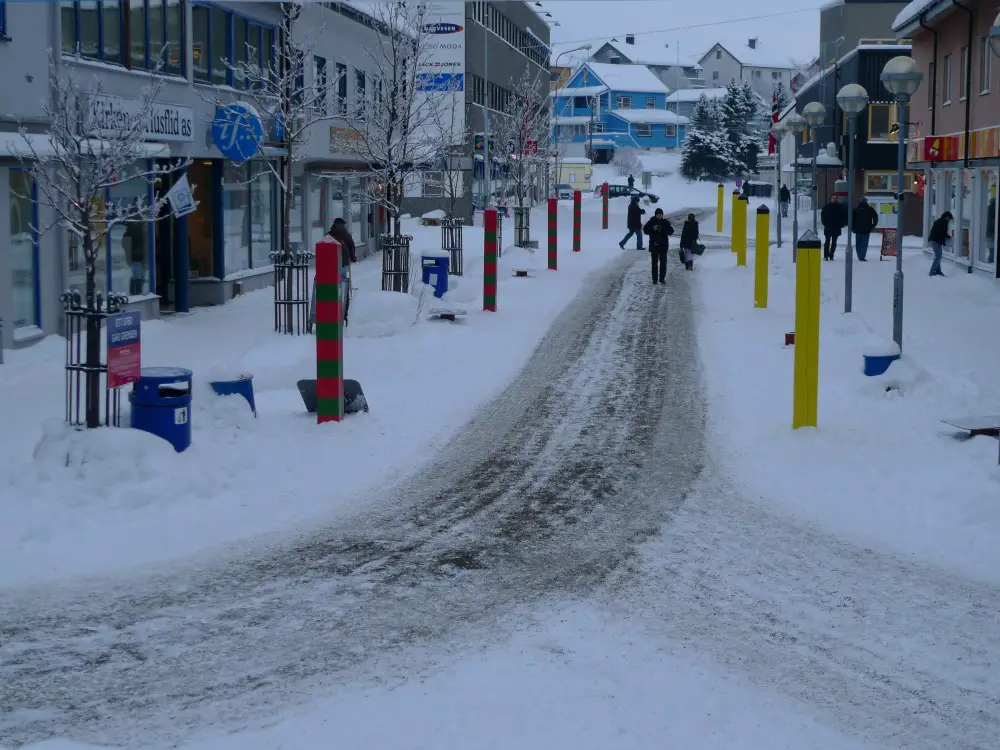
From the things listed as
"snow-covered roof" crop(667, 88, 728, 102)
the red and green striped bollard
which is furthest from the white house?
the red and green striped bollard

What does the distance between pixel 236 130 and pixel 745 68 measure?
14350cm

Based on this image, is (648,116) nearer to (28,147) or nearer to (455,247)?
(455,247)

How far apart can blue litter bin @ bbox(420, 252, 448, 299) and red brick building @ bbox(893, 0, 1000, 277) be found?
10800 mm

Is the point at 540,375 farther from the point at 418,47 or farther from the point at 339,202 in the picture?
the point at 339,202

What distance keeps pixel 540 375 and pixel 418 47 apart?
14377mm

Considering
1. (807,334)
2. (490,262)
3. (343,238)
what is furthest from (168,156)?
(807,334)

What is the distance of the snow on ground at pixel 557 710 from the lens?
5180mm

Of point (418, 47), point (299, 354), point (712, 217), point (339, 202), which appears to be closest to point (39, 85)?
point (299, 354)

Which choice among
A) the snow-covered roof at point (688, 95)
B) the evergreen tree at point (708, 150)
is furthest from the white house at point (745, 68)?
the evergreen tree at point (708, 150)

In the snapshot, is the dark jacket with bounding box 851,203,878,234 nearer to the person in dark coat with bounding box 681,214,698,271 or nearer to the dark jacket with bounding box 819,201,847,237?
the dark jacket with bounding box 819,201,847,237

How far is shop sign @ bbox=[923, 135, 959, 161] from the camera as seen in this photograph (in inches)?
1156

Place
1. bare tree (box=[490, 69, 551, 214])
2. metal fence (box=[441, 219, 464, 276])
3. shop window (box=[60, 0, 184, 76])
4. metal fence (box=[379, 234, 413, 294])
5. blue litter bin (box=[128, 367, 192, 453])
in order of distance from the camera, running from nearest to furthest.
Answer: blue litter bin (box=[128, 367, 192, 453])
shop window (box=[60, 0, 184, 76])
metal fence (box=[379, 234, 413, 294])
metal fence (box=[441, 219, 464, 276])
bare tree (box=[490, 69, 551, 214])

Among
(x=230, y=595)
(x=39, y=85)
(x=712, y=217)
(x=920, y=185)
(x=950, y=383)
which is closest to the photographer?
(x=230, y=595)

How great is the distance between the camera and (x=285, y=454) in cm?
1044
